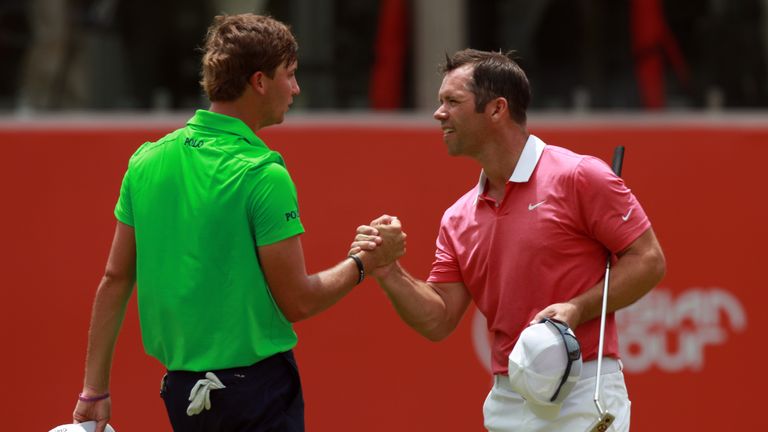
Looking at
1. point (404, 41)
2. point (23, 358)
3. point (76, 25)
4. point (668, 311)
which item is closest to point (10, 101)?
point (76, 25)

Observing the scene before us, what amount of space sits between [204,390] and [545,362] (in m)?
1.04

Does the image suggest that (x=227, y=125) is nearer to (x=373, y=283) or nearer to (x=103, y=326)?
(x=103, y=326)

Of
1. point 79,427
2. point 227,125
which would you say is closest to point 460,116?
point 227,125

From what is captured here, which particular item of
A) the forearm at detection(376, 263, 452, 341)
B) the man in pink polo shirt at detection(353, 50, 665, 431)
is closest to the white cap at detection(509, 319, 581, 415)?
the man in pink polo shirt at detection(353, 50, 665, 431)

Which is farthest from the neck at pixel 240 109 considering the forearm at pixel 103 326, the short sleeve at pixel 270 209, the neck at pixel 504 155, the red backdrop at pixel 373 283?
the red backdrop at pixel 373 283

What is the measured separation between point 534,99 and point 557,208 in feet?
12.6

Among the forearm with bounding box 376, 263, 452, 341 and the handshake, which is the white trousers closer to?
the forearm with bounding box 376, 263, 452, 341

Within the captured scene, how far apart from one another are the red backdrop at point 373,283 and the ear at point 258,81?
293cm

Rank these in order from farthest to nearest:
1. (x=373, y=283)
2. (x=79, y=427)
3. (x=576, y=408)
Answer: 1. (x=373, y=283)
2. (x=576, y=408)
3. (x=79, y=427)

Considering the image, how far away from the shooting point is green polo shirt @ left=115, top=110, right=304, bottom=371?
3900 millimetres

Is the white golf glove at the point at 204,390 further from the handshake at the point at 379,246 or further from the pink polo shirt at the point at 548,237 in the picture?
the pink polo shirt at the point at 548,237

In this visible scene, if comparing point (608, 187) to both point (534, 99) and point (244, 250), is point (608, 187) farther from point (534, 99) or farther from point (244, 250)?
point (534, 99)

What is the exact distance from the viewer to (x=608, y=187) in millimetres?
4203

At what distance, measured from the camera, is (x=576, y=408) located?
4223 mm
